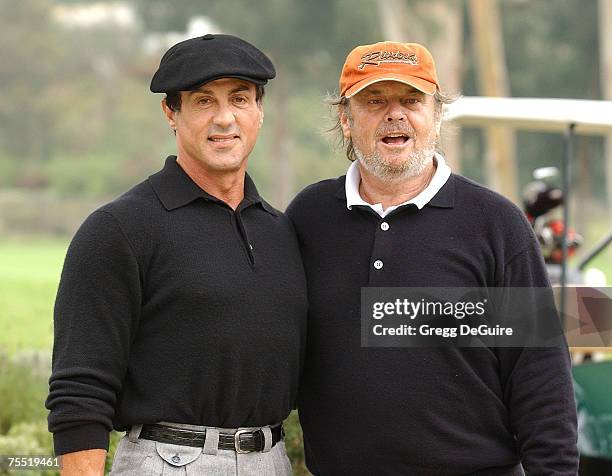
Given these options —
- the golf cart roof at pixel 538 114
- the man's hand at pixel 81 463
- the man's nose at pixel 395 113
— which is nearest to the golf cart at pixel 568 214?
the golf cart roof at pixel 538 114

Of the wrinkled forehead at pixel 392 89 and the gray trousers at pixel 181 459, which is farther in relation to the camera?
the wrinkled forehead at pixel 392 89

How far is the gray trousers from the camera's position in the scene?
9.62ft

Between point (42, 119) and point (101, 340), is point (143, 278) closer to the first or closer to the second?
point (101, 340)

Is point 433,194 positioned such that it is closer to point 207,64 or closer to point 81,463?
point 207,64

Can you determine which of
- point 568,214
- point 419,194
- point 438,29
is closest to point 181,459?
point 419,194

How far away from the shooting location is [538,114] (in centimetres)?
546

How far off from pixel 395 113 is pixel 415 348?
74 cm

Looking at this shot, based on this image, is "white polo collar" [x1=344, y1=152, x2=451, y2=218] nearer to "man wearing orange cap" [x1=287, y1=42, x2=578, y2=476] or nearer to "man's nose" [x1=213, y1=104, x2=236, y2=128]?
"man wearing orange cap" [x1=287, y1=42, x2=578, y2=476]

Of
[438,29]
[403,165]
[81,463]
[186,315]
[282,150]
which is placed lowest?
[81,463]

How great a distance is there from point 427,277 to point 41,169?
3964 cm

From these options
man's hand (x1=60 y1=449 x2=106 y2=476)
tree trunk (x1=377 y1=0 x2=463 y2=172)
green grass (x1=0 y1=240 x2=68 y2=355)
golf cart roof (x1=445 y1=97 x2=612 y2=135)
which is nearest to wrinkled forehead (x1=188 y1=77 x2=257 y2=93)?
man's hand (x1=60 y1=449 x2=106 y2=476)

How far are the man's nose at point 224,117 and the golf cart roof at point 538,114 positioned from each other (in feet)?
6.38

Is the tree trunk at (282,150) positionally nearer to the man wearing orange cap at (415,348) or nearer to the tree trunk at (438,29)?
the tree trunk at (438,29)

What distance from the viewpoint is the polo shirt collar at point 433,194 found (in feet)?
10.7
